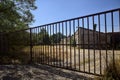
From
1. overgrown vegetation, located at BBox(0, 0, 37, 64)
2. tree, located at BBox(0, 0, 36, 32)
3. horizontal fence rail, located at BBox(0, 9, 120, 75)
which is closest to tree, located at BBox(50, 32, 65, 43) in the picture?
horizontal fence rail, located at BBox(0, 9, 120, 75)

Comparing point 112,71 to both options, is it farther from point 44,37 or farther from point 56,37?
point 44,37

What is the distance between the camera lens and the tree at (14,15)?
57.9 feet

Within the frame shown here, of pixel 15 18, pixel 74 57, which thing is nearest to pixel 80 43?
pixel 74 57

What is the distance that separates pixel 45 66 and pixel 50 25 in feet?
6.31

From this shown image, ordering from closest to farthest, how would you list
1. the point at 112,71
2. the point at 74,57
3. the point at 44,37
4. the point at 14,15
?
the point at 112,71 → the point at 74,57 → the point at 44,37 → the point at 14,15

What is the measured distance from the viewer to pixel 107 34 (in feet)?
19.9

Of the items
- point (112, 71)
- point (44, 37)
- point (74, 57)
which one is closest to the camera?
point (112, 71)

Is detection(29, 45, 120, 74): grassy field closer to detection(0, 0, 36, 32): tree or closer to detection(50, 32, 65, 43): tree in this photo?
detection(50, 32, 65, 43): tree

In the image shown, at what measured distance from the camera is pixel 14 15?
60.0ft

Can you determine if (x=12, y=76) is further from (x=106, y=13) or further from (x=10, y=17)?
(x=10, y=17)

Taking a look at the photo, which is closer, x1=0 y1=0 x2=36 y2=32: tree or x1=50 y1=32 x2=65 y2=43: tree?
x1=50 y1=32 x2=65 y2=43: tree

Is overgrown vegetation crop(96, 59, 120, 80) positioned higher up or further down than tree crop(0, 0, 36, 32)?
further down

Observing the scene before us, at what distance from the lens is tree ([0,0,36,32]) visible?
1764 centimetres

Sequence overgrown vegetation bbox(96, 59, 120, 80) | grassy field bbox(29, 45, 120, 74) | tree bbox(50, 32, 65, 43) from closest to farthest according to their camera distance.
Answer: overgrown vegetation bbox(96, 59, 120, 80) < grassy field bbox(29, 45, 120, 74) < tree bbox(50, 32, 65, 43)
